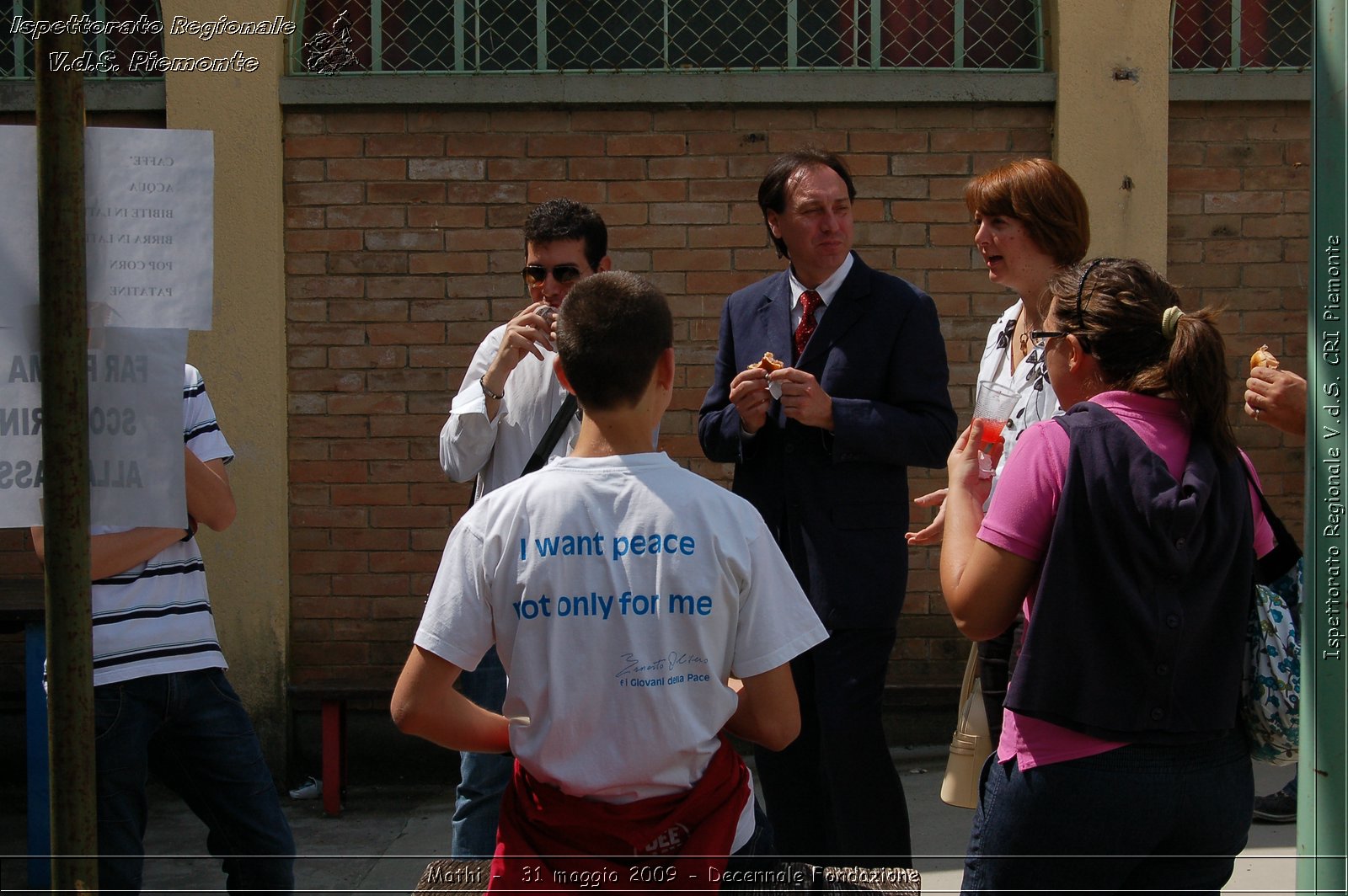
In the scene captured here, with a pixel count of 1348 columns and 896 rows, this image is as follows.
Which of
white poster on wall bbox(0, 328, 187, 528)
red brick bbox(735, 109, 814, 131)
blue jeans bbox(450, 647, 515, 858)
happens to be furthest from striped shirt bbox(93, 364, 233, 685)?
red brick bbox(735, 109, 814, 131)

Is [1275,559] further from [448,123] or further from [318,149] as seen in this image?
[318,149]

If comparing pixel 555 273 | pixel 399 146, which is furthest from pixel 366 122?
pixel 555 273

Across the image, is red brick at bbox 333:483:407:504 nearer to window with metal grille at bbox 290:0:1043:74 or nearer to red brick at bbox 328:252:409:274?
red brick at bbox 328:252:409:274

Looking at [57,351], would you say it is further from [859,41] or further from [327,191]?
[859,41]

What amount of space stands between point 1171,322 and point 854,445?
1242mm

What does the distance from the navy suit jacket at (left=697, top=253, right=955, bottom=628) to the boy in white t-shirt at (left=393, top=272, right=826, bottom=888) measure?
1315 mm

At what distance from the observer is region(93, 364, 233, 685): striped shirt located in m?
2.88

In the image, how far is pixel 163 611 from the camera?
297 centimetres

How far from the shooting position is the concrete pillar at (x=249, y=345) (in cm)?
525

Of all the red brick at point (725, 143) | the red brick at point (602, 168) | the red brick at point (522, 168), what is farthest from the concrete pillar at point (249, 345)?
the red brick at point (725, 143)

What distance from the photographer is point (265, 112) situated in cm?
526

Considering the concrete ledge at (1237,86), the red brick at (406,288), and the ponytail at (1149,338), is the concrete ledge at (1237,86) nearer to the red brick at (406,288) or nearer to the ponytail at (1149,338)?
the red brick at (406,288)

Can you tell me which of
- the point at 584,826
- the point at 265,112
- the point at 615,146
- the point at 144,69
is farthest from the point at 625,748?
the point at 144,69

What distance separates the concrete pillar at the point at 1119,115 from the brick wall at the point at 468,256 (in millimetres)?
204
